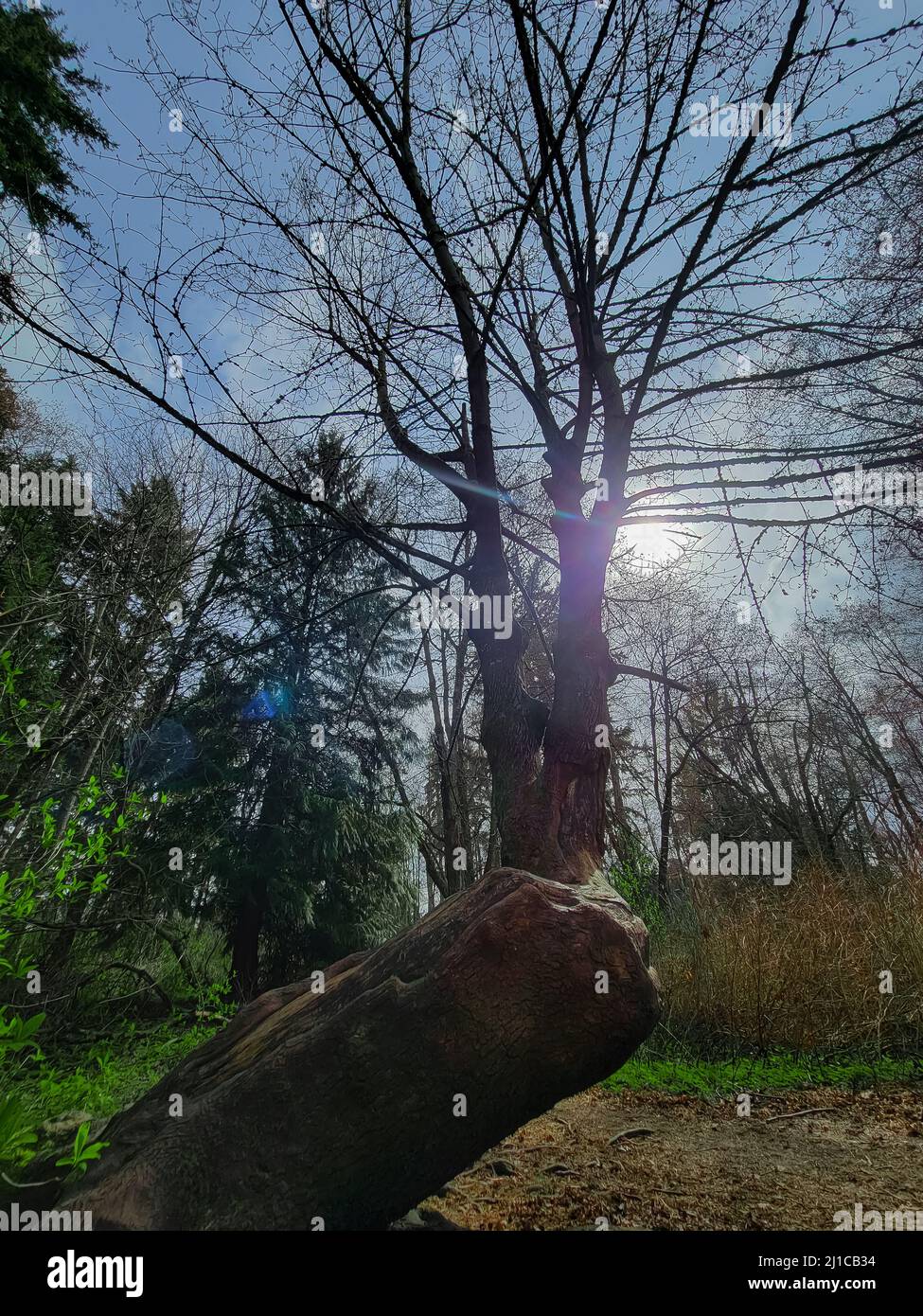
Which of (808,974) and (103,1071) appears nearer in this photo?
(103,1071)

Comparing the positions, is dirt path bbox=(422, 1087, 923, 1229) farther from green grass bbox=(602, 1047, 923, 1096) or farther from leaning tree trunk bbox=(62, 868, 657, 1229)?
leaning tree trunk bbox=(62, 868, 657, 1229)

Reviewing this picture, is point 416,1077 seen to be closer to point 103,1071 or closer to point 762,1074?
point 103,1071

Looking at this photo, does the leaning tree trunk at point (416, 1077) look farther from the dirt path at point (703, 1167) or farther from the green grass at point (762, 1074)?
the green grass at point (762, 1074)

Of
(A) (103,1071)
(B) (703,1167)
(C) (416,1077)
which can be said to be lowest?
(B) (703,1167)

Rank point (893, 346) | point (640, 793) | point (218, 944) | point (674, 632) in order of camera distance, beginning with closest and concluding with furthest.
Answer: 1. point (893, 346)
2. point (218, 944)
3. point (674, 632)
4. point (640, 793)

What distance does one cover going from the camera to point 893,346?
3.21m

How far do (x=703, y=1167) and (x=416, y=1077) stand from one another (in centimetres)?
226

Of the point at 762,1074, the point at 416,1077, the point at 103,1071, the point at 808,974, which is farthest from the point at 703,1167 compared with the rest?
the point at 808,974

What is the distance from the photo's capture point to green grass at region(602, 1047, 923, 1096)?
4.86 meters

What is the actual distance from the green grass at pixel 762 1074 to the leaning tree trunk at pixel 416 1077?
368 cm

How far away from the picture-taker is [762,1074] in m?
5.17
